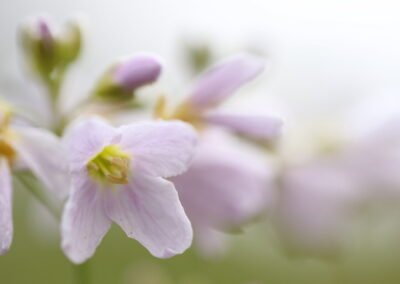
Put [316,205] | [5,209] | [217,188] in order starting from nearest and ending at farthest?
1. [5,209]
2. [217,188]
3. [316,205]

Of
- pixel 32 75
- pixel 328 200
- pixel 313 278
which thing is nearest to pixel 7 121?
pixel 32 75

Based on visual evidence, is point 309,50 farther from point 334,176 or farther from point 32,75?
point 32,75

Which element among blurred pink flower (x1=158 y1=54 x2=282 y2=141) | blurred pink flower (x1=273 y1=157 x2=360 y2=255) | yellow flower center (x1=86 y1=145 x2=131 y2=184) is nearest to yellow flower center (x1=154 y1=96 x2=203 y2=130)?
blurred pink flower (x1=158 y1=54 x2=282 y2=141)

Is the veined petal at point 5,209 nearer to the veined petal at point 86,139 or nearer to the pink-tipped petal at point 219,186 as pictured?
the veined petal at point 86,139

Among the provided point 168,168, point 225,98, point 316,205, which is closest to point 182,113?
point 225,98

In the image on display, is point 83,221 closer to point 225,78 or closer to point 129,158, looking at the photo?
point 129,158

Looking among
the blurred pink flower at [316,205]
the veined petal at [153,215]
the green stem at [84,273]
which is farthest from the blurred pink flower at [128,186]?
the blurred pink flower at [316,205]
